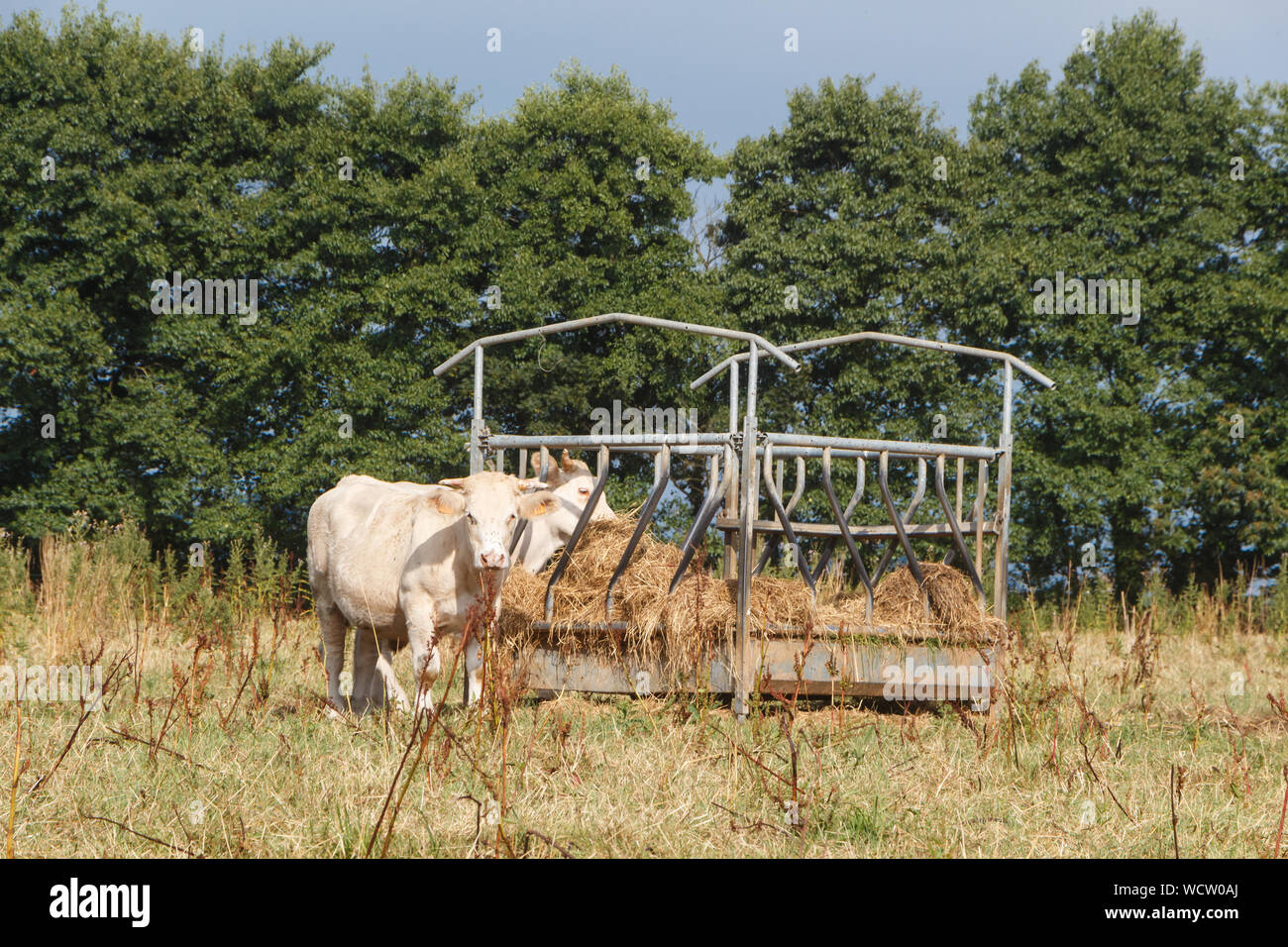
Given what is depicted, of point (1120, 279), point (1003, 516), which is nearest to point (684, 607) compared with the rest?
point (1003, 516)

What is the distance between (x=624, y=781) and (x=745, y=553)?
7.46 feet

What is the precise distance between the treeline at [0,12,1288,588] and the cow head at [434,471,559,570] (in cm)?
1346

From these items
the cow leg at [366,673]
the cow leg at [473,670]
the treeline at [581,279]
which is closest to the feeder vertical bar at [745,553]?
the cow leg at [473,670]

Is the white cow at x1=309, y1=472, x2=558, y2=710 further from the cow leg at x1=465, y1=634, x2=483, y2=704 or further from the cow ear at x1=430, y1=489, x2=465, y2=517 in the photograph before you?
the cow leg at x1=465, y1=634, x2=483, y2=704

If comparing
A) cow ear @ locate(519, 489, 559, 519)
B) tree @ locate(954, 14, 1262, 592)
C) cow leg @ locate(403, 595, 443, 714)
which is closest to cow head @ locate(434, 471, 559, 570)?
cow ear @ locate(519, 489, 559, 519)

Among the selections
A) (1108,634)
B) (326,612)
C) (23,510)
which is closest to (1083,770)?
(326,612)

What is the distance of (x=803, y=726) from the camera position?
6141 mm

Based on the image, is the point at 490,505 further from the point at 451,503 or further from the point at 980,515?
the point at 980,515

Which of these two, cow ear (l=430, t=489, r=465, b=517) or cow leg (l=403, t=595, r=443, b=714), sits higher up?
cow ear (l=430, t=489, r=465, b=517)

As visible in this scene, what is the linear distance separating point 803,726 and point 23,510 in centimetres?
1767

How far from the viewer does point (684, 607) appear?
679 centimetres

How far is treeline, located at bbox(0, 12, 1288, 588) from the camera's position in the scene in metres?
19.8

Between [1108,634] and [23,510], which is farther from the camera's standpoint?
[23,510]
